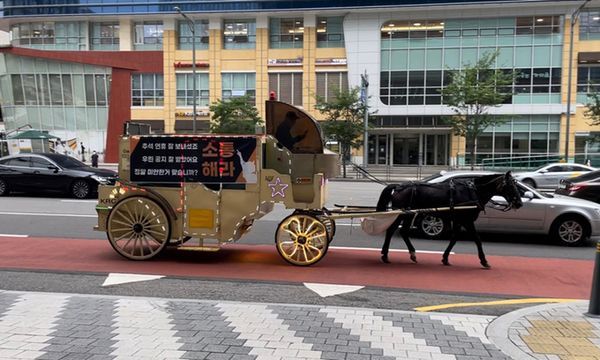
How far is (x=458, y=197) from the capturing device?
8.13 meters

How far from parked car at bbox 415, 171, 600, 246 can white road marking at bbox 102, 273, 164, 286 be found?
5.55 m

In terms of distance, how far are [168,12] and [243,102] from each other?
45.2 feet

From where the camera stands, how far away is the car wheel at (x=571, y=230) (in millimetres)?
10445

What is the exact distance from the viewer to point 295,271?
7902 millimetres

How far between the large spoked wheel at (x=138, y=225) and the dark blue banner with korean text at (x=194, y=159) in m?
0.45

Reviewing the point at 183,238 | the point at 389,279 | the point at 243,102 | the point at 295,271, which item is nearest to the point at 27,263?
the point at 183,238

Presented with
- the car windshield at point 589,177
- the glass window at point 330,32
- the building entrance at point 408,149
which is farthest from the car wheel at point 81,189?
the glass window at point 330,32

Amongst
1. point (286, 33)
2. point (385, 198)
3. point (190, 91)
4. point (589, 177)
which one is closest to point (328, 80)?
point (286, 33)

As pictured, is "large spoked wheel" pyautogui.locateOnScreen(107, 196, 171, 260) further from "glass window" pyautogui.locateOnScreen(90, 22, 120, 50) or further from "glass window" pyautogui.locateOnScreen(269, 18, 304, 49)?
"glass window" pyautogui.locateOnScreen(90, 22, 120, 50)

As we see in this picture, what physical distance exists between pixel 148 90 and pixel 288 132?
42392 millimetres

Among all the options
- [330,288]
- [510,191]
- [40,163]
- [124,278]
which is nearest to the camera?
[330,288]

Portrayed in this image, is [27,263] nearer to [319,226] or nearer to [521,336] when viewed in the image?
[319,226]

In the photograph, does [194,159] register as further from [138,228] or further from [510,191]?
[510,191]

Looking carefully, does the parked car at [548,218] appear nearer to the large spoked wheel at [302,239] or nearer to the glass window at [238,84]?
the large spoked wheel at [302,239]
